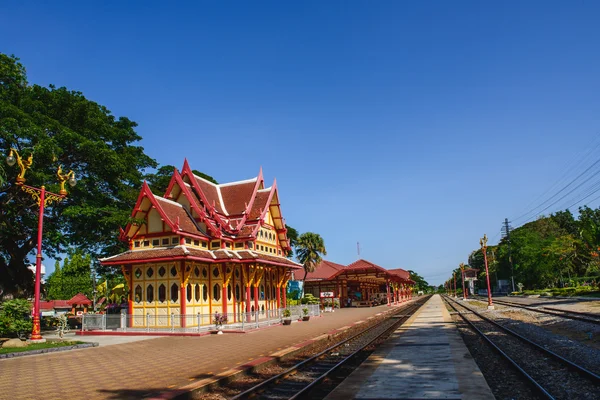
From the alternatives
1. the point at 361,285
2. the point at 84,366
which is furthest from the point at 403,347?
the point at 361,285

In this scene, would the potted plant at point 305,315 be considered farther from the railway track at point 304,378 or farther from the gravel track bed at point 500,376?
the gravel track bed at point 500,376

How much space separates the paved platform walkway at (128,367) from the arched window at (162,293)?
5105 millimetres

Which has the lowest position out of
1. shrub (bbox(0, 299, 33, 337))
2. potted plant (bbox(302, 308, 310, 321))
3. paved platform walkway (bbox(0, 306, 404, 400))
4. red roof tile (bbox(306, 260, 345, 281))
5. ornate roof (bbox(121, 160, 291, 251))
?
potted plant (bbox(302, 308, 310, 321))

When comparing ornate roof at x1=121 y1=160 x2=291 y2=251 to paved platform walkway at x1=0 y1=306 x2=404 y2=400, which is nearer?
paved platform walkway at x1=0 y1=306 x2=404 y2=400

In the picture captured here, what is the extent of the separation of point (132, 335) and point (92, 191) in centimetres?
968

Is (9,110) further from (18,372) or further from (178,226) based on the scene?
(18,372)

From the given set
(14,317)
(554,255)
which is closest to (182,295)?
(14,317)

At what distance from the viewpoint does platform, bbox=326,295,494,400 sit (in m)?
8.25

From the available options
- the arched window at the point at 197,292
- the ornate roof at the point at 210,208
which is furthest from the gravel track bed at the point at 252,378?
the ornate roof at the point at 210,208

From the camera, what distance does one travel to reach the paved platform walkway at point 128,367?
930cm

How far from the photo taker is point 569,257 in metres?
65.9

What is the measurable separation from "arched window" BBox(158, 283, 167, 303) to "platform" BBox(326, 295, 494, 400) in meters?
14.0

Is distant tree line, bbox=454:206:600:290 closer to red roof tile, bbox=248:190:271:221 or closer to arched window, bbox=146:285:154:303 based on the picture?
red roof tile, bbox=248:190:271:221

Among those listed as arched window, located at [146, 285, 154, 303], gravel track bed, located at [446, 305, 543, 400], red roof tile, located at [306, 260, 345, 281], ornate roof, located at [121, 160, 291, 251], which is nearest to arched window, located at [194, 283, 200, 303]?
arched window, located at [146, 285, 154, 303]
